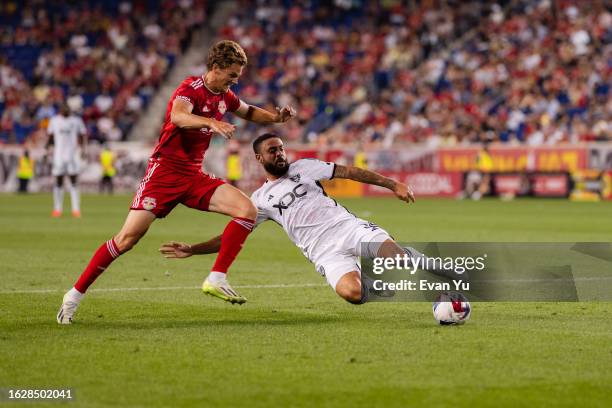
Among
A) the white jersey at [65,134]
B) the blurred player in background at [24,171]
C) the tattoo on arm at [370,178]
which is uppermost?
the tattoo on arm at [370,178]

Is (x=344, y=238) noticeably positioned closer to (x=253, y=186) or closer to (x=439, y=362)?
(x=439, y=362)

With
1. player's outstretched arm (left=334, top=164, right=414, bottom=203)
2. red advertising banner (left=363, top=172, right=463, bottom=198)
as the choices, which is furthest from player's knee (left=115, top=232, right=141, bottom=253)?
red advertising banner (left=363, top=172, right=463, bottom=198)

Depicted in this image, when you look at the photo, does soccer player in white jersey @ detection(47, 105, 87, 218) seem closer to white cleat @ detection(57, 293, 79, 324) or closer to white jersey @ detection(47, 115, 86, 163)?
white jersey @ detection(47, 115, 86, 163)

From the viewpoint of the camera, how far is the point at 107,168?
38.7 metres

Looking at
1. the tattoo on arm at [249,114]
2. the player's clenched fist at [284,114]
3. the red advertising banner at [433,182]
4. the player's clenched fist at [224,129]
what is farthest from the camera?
the red advertising banner at [433,182]

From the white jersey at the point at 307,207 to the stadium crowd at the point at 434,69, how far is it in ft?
78.7

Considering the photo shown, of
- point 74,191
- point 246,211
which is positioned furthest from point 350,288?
point 74,191

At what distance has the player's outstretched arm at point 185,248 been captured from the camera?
9023mm

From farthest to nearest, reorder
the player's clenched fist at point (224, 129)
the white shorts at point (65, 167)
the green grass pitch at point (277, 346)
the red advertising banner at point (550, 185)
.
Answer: the red advertising banner at point (550, 185)
the white shorts at point (65, 167)
the player's clenched fist at point (224, 129)
the green grass pitch at point (277, 346)

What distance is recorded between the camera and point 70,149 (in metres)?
24.0

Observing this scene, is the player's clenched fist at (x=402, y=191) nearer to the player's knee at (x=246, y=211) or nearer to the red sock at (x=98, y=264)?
the player's knee at (x=246, y=211)

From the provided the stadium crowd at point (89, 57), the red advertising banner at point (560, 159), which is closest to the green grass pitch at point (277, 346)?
the red advertising banner at point (560, 159)

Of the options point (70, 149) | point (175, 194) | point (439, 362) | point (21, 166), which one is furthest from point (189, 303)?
point (21, 166)

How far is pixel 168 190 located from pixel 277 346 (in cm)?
215
